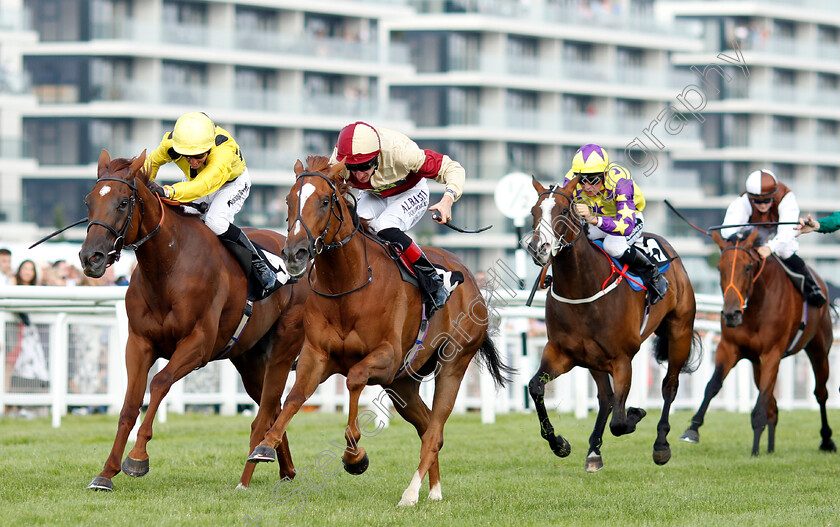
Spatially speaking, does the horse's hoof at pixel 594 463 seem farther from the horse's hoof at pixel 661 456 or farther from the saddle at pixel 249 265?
the saddle at pixel 249 265

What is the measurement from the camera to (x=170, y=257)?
21.1ft

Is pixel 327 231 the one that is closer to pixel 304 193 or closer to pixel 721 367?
pixel 304 193

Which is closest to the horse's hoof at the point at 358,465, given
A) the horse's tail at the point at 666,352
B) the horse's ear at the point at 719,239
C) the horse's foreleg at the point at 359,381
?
the horse's foreleg at the point at 359,381

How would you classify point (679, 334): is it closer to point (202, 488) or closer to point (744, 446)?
point (744, 446)

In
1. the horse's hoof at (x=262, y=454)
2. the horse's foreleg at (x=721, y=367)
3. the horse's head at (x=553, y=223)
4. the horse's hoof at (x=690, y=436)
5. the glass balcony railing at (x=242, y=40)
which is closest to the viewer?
the horse's hoof at (x=262, y=454)

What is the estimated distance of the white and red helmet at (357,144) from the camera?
6.13 metres

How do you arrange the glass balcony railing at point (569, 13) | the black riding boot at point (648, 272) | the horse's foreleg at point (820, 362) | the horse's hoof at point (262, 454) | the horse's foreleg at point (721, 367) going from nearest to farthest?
1. the horse's hoof at point (262, 454)
2. the black riding boot at point (648, 272)
3. the horse's foreleg at point (721, 367)
4. the horse's foreleg at point (820, 362)
5. the glass balcony railing at point (569, 13)

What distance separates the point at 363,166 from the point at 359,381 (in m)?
1.26

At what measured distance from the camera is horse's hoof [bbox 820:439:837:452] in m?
9.49

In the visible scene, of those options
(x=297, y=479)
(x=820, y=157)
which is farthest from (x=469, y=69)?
(x=297, y=479)

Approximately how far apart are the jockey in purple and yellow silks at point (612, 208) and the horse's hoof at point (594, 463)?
125 cm

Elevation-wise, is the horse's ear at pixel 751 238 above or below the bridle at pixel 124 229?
below

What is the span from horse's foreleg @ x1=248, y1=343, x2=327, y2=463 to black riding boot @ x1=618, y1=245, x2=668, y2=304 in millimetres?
2951

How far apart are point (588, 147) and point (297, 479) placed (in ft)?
9.65
